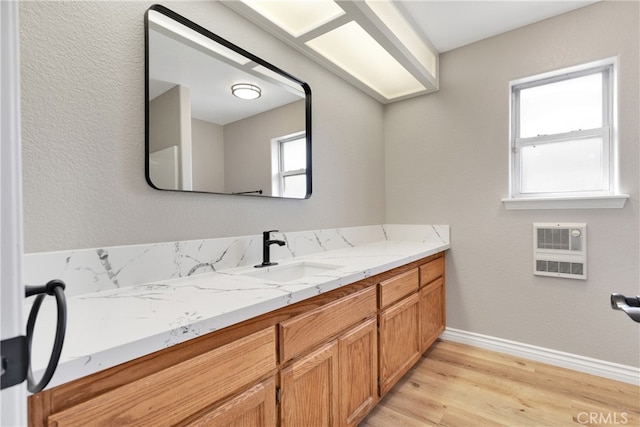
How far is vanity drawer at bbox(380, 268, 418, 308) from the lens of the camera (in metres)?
1.59

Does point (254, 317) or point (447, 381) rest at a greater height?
point (254, 317)

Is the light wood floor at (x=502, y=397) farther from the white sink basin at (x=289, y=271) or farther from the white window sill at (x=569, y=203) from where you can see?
the white window sill at (x=569, y=203)

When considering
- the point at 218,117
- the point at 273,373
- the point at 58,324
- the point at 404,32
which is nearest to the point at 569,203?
the point at 404,32

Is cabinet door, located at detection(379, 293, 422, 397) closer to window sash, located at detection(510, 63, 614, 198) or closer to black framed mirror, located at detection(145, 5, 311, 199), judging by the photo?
black framed mirror, located at detection(145, 5, 311, 199)

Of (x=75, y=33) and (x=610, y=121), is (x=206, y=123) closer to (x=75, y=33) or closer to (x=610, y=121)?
(x=75, y=33)

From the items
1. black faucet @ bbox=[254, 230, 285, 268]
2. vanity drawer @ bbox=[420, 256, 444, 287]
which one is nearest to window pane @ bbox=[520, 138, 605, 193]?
vanity drawer @ bbox=[420, 256, 444, 287]

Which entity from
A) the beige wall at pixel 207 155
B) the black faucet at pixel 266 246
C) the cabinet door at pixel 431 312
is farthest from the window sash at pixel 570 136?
the beige wall at pixel 207 155

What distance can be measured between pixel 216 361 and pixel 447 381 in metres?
1.71

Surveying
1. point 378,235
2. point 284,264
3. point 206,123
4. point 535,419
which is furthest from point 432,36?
point 535,419

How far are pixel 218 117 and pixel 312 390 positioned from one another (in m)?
1.32

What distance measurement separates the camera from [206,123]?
1431mm

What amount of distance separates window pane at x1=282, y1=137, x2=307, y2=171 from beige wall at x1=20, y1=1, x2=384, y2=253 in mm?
394

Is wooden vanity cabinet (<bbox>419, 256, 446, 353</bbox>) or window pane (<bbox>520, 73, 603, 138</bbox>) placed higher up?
window pane (<bbox>520, 73, 603, 138</bbox>)

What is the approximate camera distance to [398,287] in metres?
1.73
